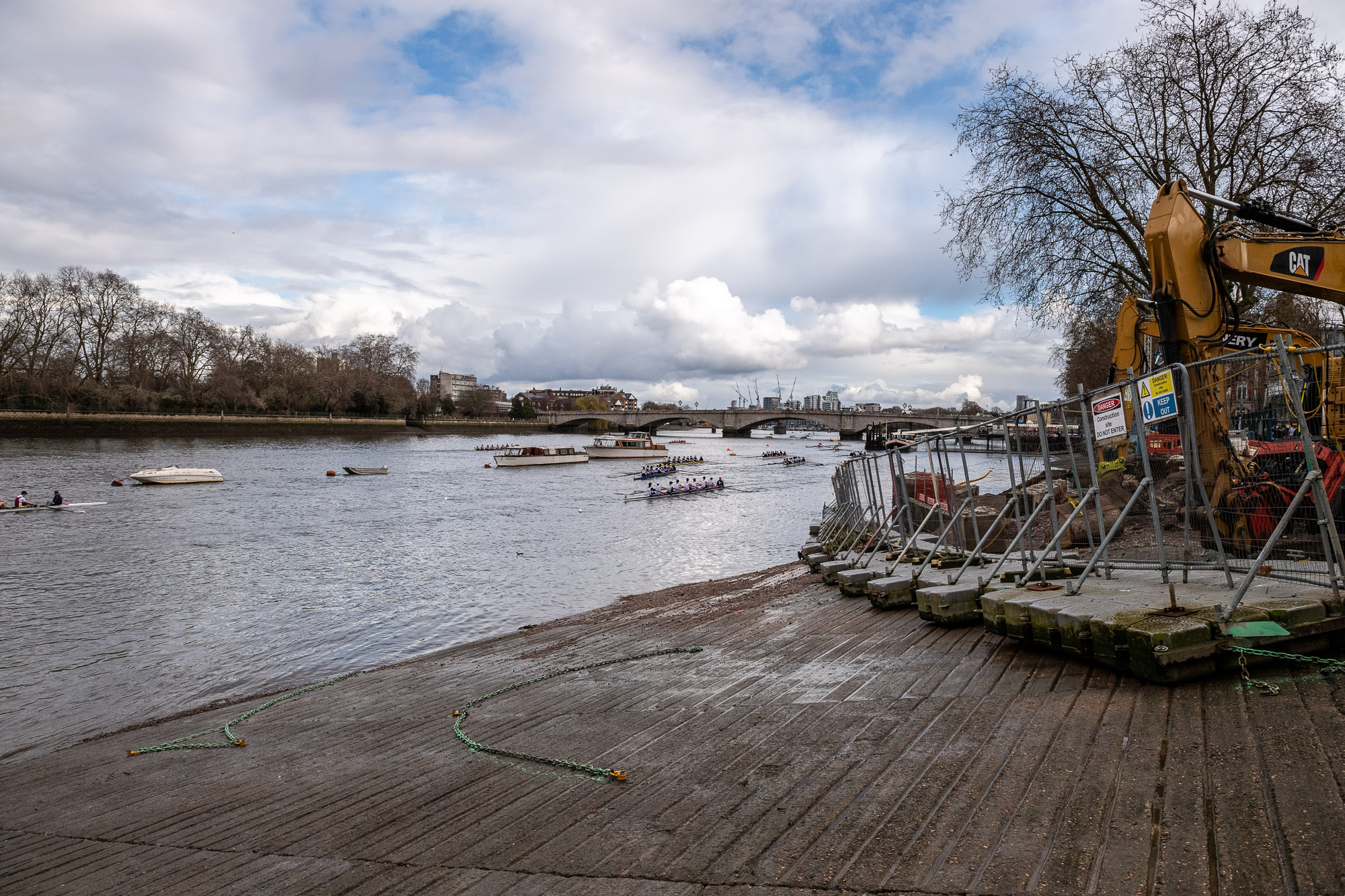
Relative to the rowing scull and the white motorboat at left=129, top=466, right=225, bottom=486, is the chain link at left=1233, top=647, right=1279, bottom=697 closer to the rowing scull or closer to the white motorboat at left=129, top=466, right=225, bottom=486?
the rowing scull

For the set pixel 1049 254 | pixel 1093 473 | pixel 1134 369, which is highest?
pixel 1049 254

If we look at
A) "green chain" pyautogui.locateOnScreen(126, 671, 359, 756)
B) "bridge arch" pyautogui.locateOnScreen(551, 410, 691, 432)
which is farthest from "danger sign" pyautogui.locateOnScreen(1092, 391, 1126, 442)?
"bridge arch" pyautogui.locateOnScreen(551, 410, 691, 432)

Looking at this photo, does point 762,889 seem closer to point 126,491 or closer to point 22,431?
point 126,491

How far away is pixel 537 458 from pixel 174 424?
5556 centimetres

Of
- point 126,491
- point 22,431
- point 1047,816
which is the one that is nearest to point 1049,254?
point 1047,816

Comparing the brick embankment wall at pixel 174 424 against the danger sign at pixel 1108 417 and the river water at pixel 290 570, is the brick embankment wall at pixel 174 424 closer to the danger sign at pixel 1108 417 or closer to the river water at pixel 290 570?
the river water at pixel 290 570

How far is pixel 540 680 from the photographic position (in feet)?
29.2

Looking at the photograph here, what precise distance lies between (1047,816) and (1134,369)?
10.8m

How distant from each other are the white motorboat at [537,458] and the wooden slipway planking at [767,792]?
62.5 metres

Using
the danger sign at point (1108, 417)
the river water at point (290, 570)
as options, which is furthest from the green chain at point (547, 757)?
the danger sign at point (1108, 417)

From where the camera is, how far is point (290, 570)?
22.6 meters

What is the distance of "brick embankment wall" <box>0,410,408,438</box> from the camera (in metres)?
83.8

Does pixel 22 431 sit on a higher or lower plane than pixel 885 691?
higher

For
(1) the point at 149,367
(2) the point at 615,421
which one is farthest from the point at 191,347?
(2) the point at 615,421
